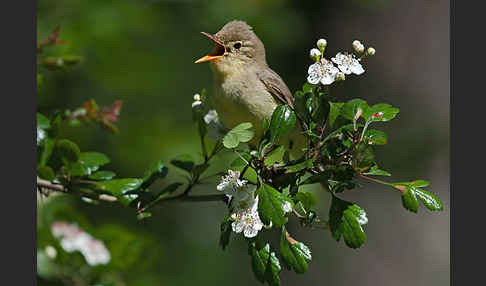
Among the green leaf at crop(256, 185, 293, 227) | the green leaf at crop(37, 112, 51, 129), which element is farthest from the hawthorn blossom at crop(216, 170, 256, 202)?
the green leaf at crop(37, 112, 51, 129)

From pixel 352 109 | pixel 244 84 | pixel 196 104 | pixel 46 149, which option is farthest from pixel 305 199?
pixel 46 149

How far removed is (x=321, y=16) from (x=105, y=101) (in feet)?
7.39

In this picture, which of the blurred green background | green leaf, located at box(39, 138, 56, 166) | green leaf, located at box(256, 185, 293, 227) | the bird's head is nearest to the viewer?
green leaf, located at box(256, 185, 293, 227)

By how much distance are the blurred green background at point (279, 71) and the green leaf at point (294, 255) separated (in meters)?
2.14

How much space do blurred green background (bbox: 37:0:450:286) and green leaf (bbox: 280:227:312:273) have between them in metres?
2.14

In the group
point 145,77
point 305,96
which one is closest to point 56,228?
point 305,96

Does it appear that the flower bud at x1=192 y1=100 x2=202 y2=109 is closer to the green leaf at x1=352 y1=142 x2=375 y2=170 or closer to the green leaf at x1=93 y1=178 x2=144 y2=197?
the green leaf at x1=93 y1=178 x2=144 y2=197

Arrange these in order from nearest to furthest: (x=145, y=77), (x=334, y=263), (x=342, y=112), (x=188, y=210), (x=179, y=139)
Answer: (x=342, y=112) < (x=179, y=139) < (x=145, y=77) < (x=334, y=263) < (x=188, y=210)

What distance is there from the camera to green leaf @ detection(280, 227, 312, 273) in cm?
167

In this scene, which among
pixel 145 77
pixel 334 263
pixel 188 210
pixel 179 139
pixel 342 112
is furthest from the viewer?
pixel 188 210

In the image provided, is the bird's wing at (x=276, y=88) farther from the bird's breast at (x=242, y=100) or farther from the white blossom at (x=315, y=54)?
the white blossom at (x=315, y=54)

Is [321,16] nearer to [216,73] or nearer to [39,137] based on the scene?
[216,73]

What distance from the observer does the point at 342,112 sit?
1679mm

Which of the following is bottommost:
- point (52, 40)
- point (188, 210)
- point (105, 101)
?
point (188, 210)
